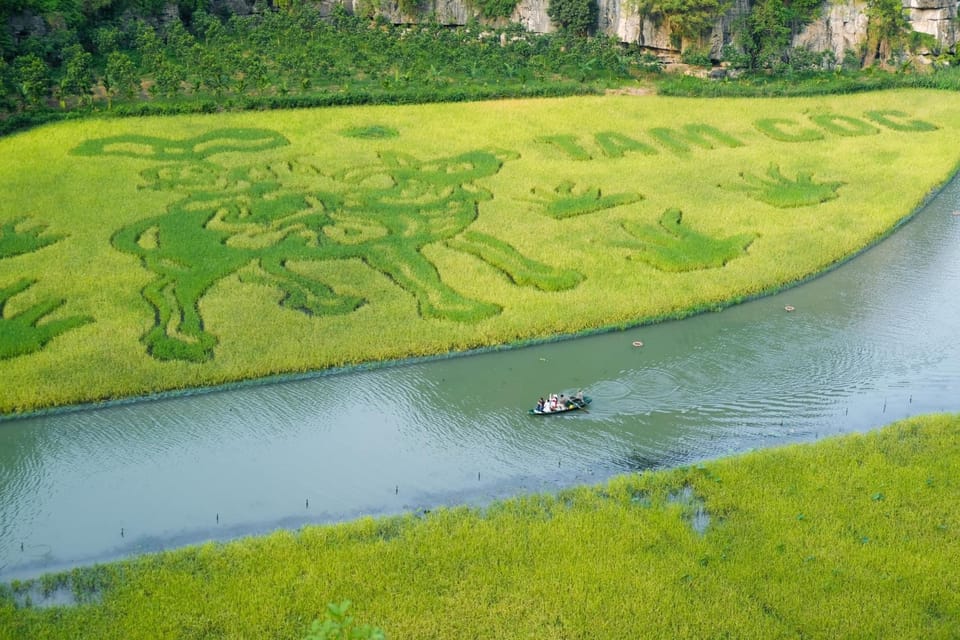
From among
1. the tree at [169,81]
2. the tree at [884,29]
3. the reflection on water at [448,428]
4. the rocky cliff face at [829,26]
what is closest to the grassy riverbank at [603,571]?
the reflection on water at [448,428]

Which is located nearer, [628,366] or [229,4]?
[628,366]

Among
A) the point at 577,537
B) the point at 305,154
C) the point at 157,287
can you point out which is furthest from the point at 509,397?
the point at 305,154

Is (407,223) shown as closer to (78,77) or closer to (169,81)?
(169,81)

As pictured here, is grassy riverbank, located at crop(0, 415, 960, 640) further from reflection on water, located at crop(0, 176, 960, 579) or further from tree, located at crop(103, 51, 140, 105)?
tree, located at crop(103, 51, 140, 105)

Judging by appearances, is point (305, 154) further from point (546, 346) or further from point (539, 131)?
point (546, 346)

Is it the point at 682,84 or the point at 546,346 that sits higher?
the point at 682,84

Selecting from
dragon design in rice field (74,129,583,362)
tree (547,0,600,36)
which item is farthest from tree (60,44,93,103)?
tree (547,0,600,36)

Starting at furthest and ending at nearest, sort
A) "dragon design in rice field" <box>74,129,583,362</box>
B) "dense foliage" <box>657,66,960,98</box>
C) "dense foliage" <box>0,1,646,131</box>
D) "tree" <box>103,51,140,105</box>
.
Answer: "dense foliage" <box>657,66,960,98</box> → "tree" <box>103,51,140,105</box> → "dense foliage" <box>0,1,646,131</box> → "dragon design in rice field" <box>74,129,583,362</box>
